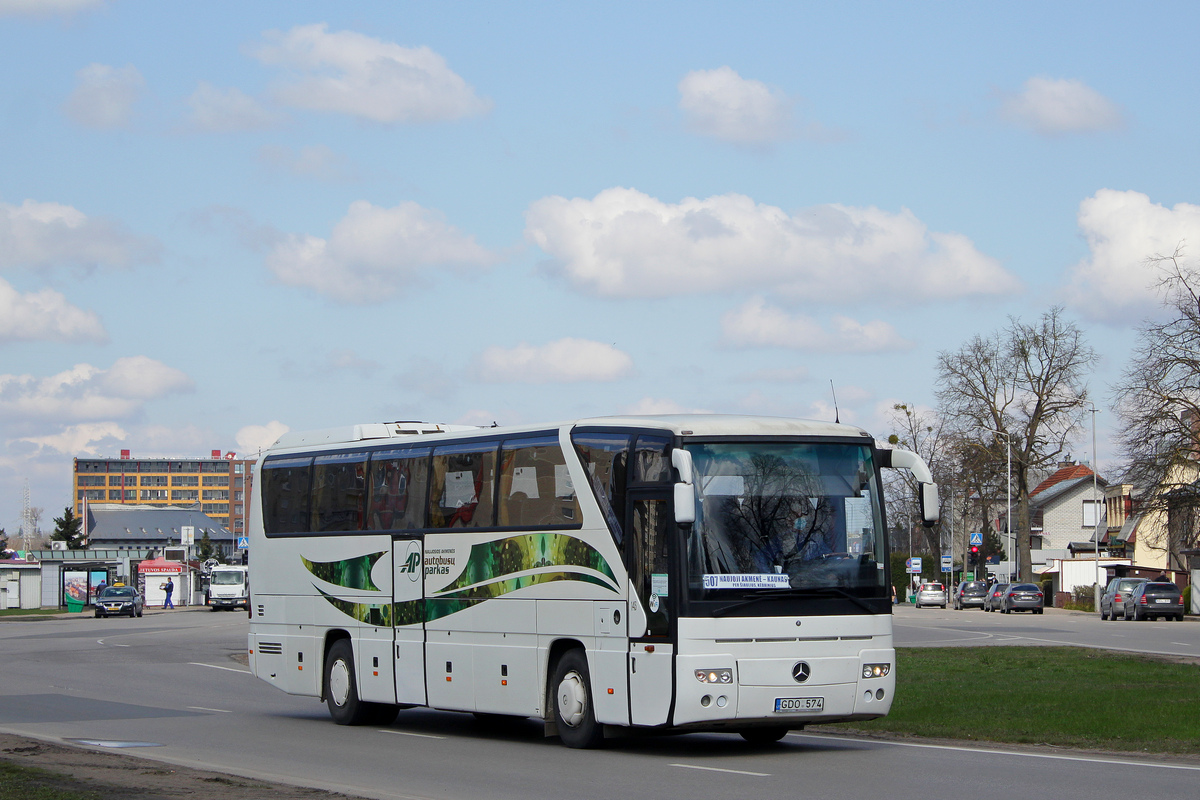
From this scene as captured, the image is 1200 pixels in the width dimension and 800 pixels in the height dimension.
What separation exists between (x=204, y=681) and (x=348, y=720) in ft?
30.9

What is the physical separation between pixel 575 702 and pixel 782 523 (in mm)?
2759

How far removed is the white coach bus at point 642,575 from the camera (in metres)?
13.6

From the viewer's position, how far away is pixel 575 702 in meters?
14.8

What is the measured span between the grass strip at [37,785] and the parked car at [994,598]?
62.7 metres

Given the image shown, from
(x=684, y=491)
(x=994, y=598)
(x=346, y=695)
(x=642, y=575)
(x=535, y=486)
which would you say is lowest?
(x=994, y=598)

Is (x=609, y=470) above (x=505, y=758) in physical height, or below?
above

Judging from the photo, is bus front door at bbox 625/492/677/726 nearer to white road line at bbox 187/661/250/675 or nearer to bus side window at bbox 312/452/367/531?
bus side window at bbox 312/452/367/531

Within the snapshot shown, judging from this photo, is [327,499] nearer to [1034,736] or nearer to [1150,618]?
[1034,736]

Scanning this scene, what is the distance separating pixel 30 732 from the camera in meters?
16.9

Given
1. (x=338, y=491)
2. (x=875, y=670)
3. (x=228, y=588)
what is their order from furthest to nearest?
(x=228, y=588) < (x=338, y=491) < (x=875, y=670)

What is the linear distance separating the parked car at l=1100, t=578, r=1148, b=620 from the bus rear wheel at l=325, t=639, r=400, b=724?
4289cm

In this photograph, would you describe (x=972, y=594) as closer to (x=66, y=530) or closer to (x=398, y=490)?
(x=398, y=490)

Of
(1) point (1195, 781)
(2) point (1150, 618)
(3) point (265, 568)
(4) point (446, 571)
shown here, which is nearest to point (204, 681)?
(3) point (265, 568)

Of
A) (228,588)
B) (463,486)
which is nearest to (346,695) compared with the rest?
(463,486)
